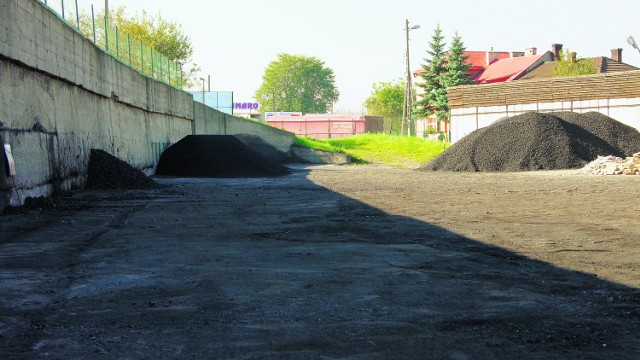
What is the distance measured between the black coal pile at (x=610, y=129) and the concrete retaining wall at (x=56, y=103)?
1835cm

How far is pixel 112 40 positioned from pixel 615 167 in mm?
16493

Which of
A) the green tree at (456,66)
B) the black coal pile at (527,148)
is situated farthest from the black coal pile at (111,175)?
the green tree at (456,66)

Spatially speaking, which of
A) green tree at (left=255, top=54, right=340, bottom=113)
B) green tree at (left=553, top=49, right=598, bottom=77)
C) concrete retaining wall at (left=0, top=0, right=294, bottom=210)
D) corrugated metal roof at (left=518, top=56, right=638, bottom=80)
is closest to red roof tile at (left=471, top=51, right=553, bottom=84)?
corrugated metal roof at (left=518, top=56, right=638, bottom=80)

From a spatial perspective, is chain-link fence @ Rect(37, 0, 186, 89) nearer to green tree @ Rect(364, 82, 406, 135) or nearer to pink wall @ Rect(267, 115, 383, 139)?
pink wall @ Rect(267, 115, 383, 139)

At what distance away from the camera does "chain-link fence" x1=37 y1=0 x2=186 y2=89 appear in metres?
15.9

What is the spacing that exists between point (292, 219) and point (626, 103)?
2552 centimetres

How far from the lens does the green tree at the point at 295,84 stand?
13512 centimetres

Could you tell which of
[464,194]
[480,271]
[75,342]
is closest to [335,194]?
[464,194]

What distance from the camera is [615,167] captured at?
2302cm

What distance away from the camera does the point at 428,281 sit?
579cm

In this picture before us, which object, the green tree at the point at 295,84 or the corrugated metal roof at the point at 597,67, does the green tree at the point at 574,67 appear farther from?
the green tree at the point at 295,84

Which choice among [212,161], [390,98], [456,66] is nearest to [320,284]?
[212,161]

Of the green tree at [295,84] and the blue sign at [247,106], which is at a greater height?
the green tree at [295,84]

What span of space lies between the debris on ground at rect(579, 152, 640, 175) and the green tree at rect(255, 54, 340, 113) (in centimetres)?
11200
